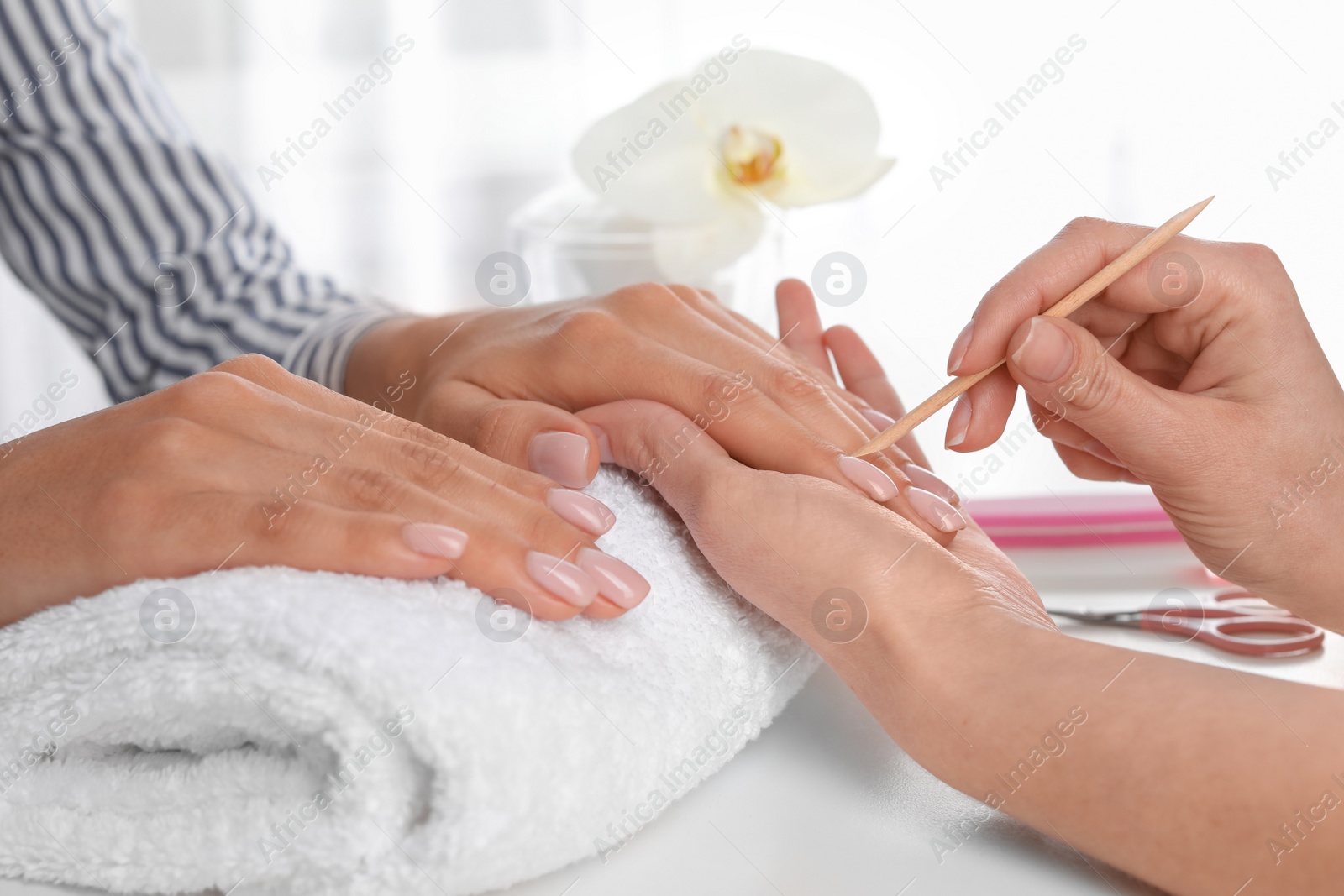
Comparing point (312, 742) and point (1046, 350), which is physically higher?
point (1046, 350)

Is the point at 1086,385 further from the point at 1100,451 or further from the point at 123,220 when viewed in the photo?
the point at 123,220

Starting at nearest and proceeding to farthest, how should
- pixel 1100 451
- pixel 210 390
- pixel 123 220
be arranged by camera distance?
pixel 210 390 → pixel 1100 451 → pixel 123 220

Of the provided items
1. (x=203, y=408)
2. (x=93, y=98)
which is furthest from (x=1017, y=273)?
(x=93, y=98)

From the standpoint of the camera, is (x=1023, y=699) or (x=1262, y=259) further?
(x=1262, y=259)

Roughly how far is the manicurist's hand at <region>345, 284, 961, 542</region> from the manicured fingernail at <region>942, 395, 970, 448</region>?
0.03 meters

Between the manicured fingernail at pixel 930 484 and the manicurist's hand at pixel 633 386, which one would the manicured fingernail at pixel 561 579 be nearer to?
the manicurist's hand at pixel 633 386

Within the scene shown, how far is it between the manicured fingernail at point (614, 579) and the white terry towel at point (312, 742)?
38mm

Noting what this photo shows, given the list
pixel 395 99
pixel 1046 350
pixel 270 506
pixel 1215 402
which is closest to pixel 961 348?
pixel 1046 350

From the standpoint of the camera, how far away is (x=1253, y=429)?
0.64 m

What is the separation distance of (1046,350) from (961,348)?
6cm

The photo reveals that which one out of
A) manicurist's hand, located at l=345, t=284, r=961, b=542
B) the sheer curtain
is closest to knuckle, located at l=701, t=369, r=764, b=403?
manicurist's hand, located at l=345, t=284, r=961, b=542

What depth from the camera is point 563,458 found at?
59 cm

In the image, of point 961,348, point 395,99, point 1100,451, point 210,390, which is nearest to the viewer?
point 210,390

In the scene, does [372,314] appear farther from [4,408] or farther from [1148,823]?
[4,408]
